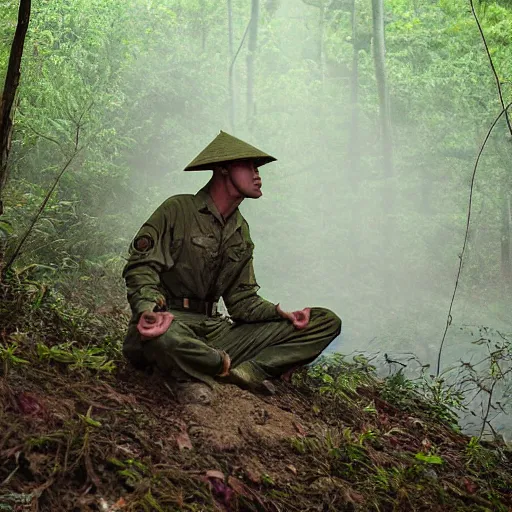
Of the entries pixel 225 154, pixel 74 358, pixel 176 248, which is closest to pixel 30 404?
pixel 74 358

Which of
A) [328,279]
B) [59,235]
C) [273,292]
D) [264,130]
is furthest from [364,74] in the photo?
[59,235]

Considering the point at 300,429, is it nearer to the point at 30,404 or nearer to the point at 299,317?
the point at 299,317

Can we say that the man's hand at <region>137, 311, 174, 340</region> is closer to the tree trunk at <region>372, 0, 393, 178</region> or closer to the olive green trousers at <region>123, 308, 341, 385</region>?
the olive green trousers at <region>123, 308, 341, 385</region>

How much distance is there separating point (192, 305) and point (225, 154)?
3.18ft

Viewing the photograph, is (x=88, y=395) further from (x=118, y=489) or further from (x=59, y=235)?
(x=59, y=235)

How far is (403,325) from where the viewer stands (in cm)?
1430

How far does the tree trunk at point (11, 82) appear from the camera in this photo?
3.34 m

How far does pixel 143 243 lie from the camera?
13.3 feet

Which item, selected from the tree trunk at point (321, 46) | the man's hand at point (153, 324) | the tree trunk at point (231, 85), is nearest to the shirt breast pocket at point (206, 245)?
the man's hand at point (153, 324)

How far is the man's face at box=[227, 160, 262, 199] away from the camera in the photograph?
13.7 ft

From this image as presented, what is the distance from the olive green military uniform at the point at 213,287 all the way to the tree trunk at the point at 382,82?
1463cm

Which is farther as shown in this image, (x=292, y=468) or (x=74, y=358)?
(x=74, y=358)

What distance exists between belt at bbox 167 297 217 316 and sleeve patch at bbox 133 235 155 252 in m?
0.38

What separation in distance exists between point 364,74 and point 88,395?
743 inches
